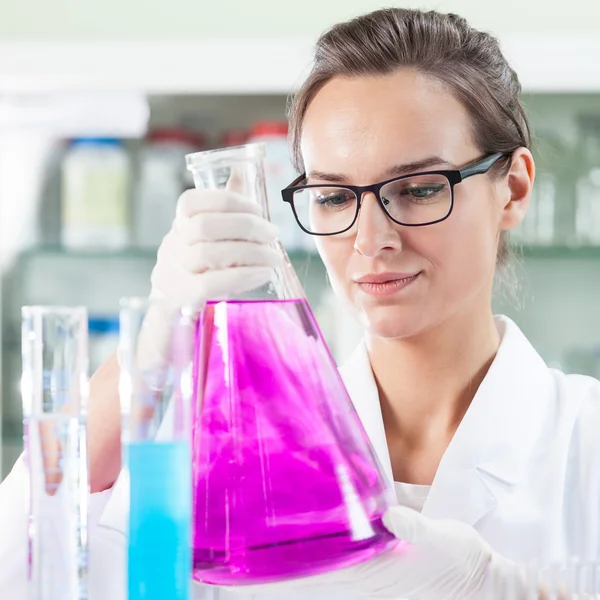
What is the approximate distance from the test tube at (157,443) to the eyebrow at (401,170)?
477mm

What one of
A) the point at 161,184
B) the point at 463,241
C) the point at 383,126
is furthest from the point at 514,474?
the point at 161,184

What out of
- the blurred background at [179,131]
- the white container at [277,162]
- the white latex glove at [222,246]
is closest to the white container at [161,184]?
the blurred background at [179,131]

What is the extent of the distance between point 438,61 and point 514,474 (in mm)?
459

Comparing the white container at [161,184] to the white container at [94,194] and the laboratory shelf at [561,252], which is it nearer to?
the white container at [94,194]

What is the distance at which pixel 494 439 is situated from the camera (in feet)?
3.32

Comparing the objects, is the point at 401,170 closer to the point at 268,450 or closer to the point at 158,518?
the point at 268,450

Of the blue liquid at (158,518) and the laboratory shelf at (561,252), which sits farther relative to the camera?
the laboratory shelf at (561,252)

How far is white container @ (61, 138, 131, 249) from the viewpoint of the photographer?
1.92m

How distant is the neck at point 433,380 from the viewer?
1071mm

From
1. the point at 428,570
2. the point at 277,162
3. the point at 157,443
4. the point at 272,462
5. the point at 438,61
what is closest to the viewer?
the point at 157,443

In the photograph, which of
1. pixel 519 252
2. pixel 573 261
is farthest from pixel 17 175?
pixel 573 261

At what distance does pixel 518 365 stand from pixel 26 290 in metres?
1.23

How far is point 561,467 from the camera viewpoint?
1017 millimetres

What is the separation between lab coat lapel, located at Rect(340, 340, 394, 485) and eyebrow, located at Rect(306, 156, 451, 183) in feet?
0.91
